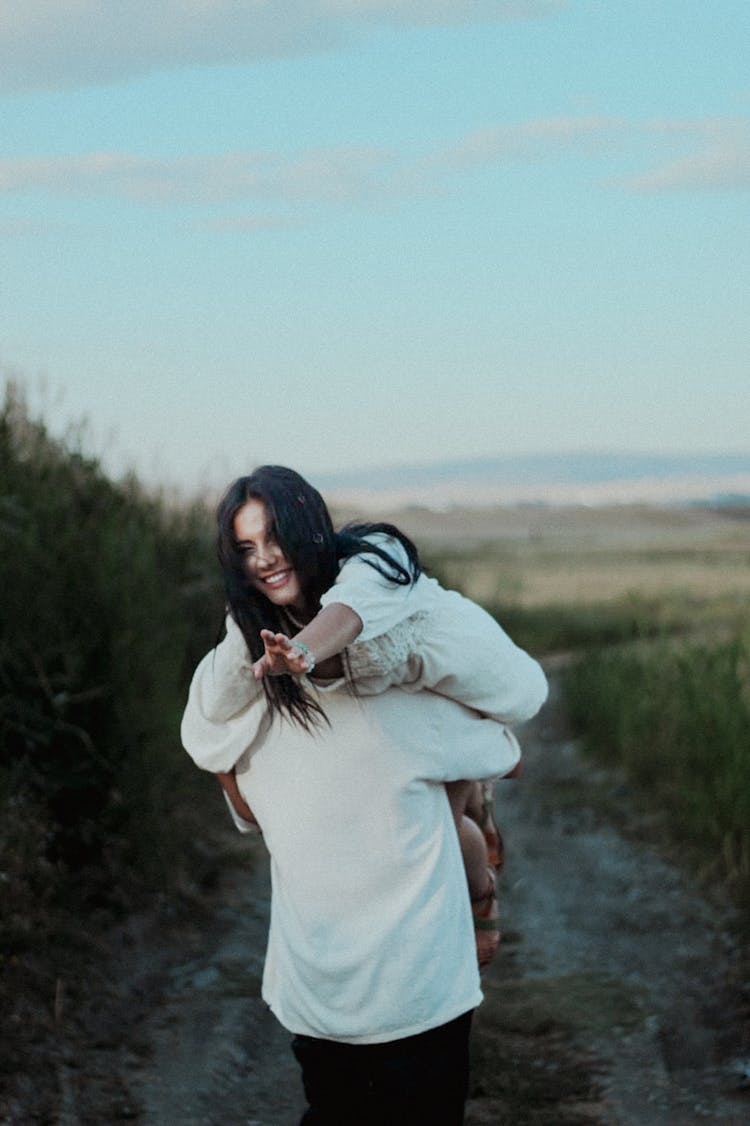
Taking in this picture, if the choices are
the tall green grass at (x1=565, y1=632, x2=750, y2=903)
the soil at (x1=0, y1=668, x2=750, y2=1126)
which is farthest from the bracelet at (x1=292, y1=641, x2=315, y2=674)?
the tall green grass at (x1=565, y1=632, x2=750, y2=903)

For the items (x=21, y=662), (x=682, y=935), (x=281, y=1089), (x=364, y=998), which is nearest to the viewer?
(x=364, y=998)

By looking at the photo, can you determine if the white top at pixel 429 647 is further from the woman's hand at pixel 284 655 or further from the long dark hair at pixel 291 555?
the woman's hand at pixel 284 655

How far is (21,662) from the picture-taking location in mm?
6023

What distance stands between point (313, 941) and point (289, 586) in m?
0.69

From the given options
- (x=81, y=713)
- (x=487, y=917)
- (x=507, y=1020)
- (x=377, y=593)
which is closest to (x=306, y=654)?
(x=377, y=593)

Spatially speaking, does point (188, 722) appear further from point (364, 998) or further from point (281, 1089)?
point (281, 1089)

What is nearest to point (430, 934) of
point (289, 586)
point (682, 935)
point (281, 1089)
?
point (289, 586)

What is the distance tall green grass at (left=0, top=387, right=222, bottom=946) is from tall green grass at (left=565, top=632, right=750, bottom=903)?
2.33m

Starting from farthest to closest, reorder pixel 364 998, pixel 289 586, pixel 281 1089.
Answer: pixel 281 1089 → pixel 364 998 → pixel 289 586

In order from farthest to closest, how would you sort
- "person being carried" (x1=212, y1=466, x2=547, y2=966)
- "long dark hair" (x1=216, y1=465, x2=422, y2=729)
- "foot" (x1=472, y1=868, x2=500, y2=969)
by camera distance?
"foot" (x1=472, y1=868, x2=500, y2=969)
"long dark hair" (x1=216, y1=465, x2=422, y2=729)
"person being carried" (x1=212, y1=466, x2=547, y2=966)

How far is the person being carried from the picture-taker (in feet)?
8.24

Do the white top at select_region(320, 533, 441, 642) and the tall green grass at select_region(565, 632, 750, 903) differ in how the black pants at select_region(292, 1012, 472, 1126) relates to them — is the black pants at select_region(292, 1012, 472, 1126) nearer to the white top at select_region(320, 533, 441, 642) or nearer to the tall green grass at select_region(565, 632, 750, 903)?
the white top at select_region(320, 533, 441, 642)

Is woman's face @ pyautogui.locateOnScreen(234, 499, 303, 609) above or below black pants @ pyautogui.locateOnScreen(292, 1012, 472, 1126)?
above

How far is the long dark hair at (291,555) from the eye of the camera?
2.66 metres
